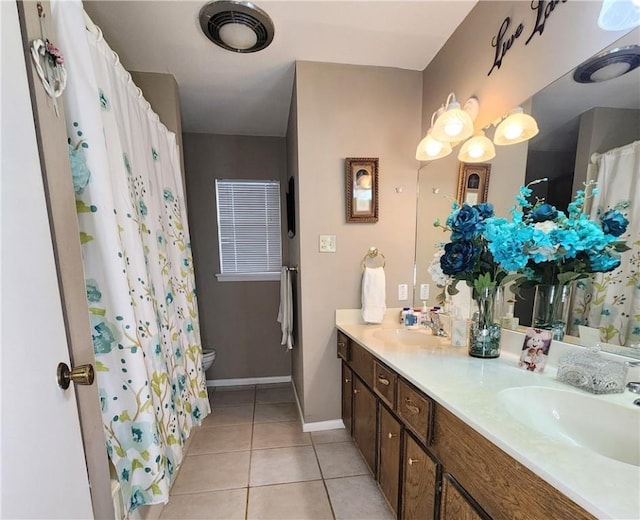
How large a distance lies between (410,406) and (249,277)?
6.99ft

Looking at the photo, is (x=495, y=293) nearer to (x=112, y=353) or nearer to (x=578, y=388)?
(x=578, y=388)

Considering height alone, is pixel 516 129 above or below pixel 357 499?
above

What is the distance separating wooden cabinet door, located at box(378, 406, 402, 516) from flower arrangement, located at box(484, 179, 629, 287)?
0.81 m

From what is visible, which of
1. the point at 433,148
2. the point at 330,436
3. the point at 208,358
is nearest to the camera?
the point at 433,148

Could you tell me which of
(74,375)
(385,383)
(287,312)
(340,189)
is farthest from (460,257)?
Result: (287,312)

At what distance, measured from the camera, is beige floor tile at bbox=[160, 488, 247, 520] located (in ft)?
4.53

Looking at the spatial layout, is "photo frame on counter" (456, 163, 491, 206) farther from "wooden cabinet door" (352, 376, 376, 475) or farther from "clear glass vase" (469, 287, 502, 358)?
"wooden cabinet door" (352, 376, 376, 475)

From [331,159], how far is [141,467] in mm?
1836

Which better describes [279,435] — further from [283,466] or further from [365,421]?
[365,421]

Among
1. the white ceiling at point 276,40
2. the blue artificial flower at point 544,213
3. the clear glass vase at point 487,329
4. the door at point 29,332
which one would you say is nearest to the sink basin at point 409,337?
the clear glass vase at point 487,329

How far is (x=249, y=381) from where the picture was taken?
2.90 m

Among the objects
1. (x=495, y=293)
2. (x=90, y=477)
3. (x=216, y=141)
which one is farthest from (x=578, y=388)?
(x=216, y=141)

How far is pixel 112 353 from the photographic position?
3.32ft

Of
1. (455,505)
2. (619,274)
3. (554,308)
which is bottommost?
(455,505)
